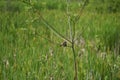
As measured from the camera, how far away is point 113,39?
4.39 meters

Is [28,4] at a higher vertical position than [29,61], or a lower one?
higher

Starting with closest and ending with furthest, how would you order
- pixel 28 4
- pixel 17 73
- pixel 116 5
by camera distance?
pixel 28 4, pixel 17 73, pixel 116 5

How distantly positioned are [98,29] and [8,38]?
1.59m

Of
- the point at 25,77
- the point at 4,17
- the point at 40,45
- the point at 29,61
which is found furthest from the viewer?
the point at 4,17

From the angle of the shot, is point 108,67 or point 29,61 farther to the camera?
point 29,61

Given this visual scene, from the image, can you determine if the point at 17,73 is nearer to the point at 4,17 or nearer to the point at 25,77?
the point at 25,77

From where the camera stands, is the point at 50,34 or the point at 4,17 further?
the point at 4,17

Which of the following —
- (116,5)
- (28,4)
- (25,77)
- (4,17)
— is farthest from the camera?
(116,5)

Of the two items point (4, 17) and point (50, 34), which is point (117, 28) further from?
point (4, 17)

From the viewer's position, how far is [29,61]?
274 cm

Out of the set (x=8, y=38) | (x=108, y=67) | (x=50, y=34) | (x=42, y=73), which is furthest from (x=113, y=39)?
(x=42, y=73)

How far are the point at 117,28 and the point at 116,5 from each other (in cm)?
364

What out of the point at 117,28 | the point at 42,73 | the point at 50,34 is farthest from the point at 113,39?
the point at 42,73

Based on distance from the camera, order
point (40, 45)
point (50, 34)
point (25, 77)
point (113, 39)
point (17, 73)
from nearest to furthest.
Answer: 1. point (25, 77)
2. point (17, 73)
3. point (40, 45)
4. point (113, 39)
5. point (50, 34)
